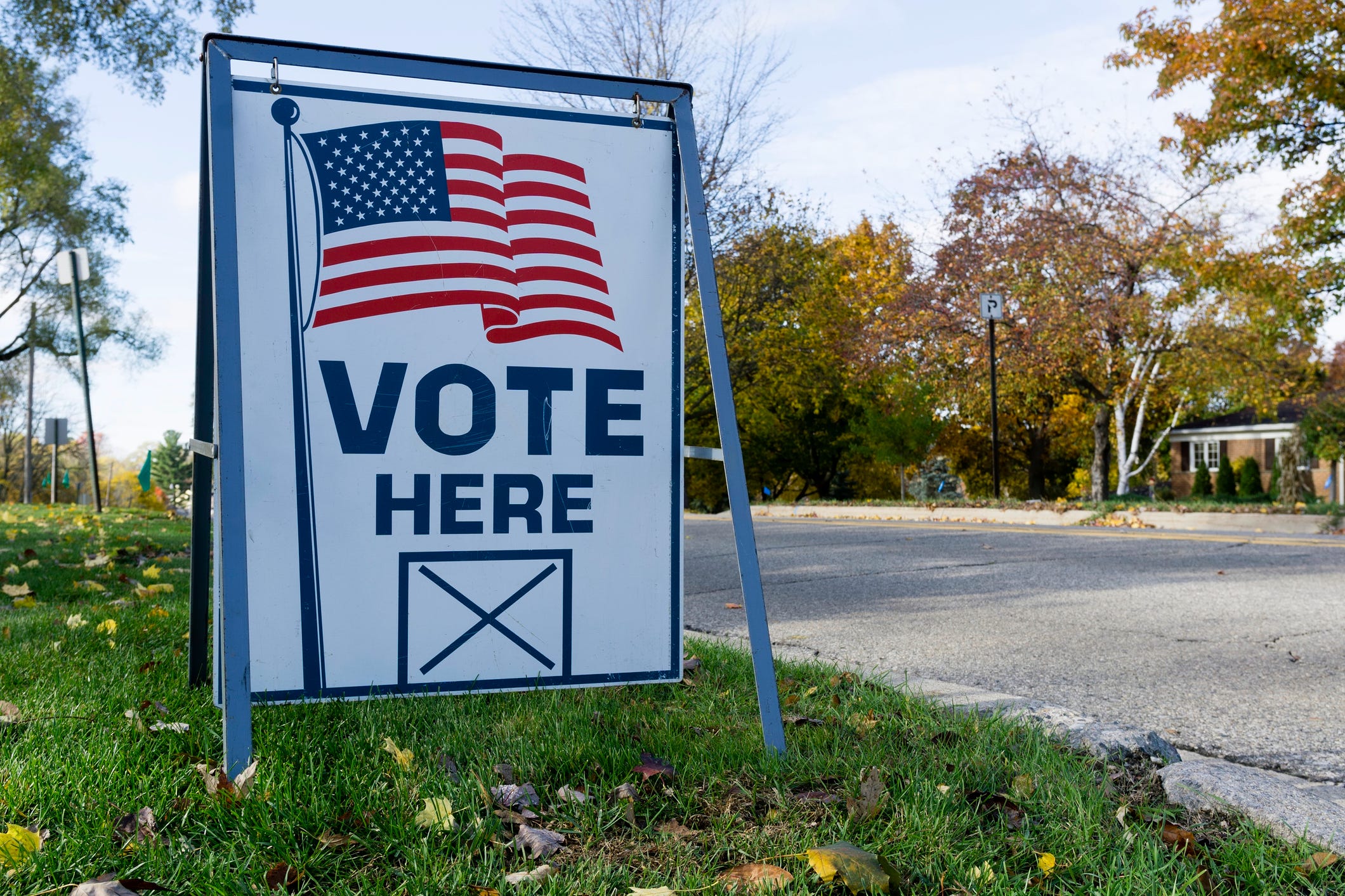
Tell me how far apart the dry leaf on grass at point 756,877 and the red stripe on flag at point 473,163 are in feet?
6.53

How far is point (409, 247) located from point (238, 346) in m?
0.55

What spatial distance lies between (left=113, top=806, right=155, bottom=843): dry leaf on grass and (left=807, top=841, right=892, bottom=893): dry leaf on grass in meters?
1.33

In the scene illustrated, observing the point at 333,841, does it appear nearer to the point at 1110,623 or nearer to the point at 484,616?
the point at 484,616

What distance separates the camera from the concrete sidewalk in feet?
40.4

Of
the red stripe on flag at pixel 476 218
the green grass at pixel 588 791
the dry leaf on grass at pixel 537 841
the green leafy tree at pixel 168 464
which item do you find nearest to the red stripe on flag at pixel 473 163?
the red stripe on flag at pixel 476 218

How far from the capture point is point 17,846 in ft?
6.24

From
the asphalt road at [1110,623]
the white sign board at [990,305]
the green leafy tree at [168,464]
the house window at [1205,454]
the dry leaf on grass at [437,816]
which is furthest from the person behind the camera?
the green leafy tree at [168,464]

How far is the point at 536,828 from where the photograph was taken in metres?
2.09

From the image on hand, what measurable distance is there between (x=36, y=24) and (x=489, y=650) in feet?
33.4

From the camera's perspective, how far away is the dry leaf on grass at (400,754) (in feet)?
7.93

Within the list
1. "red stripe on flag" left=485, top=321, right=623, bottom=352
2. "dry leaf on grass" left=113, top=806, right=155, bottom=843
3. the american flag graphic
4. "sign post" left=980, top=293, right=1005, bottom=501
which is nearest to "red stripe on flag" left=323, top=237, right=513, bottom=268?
the american flag graphic

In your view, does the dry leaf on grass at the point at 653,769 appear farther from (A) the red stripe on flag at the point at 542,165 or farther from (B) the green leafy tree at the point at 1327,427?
(B) the green leafy tree at the point at 1327,427

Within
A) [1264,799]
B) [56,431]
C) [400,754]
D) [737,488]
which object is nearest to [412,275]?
[737,488]

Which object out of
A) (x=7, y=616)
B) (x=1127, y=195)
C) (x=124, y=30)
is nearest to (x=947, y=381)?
(x=1127, y=195)
